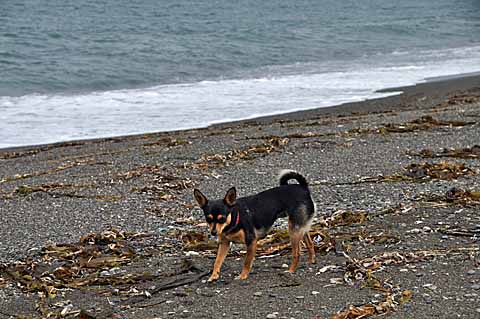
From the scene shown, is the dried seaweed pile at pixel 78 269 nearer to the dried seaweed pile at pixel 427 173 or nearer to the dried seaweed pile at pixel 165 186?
the dried seaweed pile at pixel 165 186

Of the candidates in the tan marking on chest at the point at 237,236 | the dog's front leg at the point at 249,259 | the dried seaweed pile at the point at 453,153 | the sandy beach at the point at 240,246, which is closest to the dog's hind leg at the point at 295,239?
the sandy beach at the point at 240,246

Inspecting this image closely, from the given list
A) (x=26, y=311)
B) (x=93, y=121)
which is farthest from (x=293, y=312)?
(x=93, y=121)

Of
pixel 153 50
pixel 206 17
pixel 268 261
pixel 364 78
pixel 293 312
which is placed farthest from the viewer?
pixel 206 17

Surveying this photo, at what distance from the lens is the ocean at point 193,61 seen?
1944cm

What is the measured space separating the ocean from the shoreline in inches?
23.0

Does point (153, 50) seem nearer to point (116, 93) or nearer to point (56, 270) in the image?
point (116, 93)

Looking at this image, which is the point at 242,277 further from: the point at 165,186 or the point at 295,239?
the point at 165,186

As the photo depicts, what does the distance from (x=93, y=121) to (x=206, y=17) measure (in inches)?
1251

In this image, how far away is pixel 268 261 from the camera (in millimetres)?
6664

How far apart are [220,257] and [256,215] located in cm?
45

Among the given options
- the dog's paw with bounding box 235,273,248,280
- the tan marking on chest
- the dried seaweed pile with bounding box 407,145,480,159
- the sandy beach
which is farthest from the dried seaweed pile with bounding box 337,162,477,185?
the tan marking on chest

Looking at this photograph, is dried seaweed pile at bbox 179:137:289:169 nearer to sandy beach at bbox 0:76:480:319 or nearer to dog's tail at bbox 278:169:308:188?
sandy beach at bbox 0:76:480:319

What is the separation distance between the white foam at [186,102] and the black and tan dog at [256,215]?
10.8m

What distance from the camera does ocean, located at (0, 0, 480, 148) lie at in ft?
63.8
